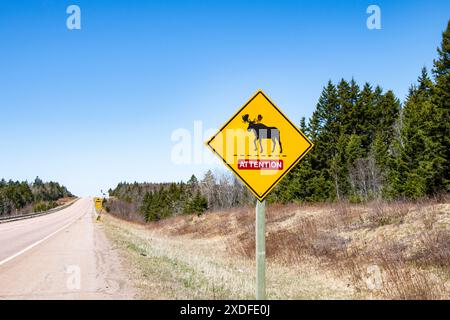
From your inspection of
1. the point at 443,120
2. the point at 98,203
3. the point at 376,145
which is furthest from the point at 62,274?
→ the point at 376,145

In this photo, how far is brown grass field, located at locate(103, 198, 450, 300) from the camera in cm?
827

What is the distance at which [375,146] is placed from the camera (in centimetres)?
4253

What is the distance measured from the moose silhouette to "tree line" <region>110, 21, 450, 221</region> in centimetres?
1603

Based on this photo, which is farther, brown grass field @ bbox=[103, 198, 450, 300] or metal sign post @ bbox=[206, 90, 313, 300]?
brown grass field @ bbox=[103, 198, 450, 300]

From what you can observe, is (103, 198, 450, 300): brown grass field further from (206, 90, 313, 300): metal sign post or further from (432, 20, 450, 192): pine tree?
(432, 20, 450, 192): pine tree

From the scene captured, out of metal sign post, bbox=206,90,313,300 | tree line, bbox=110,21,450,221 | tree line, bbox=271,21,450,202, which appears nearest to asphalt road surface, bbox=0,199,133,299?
metal sign post, bbox=206,90,313,300

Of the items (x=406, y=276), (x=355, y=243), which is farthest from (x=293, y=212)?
(x=406, y=276)

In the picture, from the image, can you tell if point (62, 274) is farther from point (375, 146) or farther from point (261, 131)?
point (375, 146)

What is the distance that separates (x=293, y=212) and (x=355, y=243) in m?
9.27

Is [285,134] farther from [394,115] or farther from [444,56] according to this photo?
[394,115]

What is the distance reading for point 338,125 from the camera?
2061 inches

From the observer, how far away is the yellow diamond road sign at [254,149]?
4.69m

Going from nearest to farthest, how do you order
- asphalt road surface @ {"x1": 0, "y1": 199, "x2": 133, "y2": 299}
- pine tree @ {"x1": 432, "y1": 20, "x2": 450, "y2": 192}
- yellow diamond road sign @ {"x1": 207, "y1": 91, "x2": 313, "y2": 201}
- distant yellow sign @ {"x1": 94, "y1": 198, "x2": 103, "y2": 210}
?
yellow diamond road sign @ {"x1": 207, "y1": 91, "x2": 313, "y2": 201} → asphalt road surface @ {"x1": 0, "y1": 199, "x2": 133, "y2": 299} → pine tree @ {"x1": 432, "y1": 20, "x2": 450, "y2": 192} → distant yellow sign @ {"x1": 94, "y1": 198, "x2": 103, "y2": 210}
